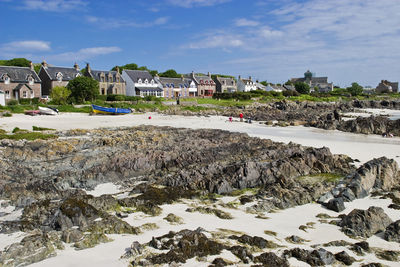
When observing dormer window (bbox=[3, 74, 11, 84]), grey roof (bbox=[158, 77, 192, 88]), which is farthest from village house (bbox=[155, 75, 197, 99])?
dormer window (bbox=[3, 74, 11, 84])

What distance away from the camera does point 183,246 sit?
25.5 ft

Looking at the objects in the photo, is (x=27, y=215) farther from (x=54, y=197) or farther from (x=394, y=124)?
(x=394, y=124)

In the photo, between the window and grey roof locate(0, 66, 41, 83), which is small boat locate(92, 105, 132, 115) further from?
grey roof locate(0, 66, 41, 83)

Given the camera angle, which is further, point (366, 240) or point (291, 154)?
point (291, 154)

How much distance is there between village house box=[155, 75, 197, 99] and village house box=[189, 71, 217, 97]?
1.60m

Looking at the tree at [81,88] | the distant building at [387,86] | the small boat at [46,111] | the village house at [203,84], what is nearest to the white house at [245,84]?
the village house at [203,84]

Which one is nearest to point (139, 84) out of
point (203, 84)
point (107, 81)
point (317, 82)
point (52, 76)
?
point (107, 81)

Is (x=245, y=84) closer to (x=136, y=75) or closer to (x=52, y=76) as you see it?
(x=136, y=75)

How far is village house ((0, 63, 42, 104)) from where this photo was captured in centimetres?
5147

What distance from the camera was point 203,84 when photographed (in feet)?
301

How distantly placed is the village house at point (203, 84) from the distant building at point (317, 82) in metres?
85.5

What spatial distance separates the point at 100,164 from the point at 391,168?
1322 cm

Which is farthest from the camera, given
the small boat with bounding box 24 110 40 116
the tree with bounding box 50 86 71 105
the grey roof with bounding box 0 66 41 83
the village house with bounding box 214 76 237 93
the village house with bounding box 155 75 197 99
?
the village house with bounding box 214 76 237 93

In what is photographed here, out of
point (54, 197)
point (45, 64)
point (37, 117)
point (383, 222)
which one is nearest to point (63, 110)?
point (37, 117)
